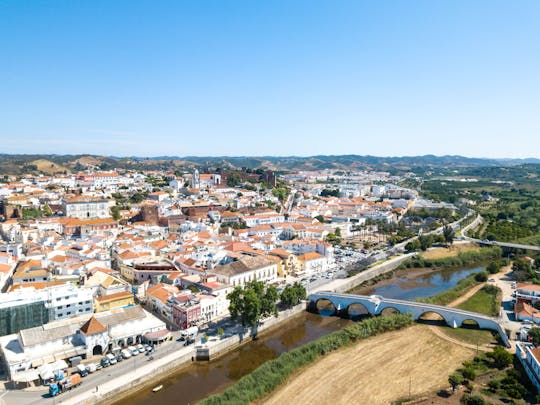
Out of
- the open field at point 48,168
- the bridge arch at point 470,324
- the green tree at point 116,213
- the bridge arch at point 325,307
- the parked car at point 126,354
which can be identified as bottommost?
the bridge arch at point 325,307

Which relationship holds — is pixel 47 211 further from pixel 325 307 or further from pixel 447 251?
pixel 447 251

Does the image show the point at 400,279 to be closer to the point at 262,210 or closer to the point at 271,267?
the point at 271,267

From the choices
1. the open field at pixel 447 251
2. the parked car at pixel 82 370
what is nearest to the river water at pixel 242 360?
the parked car at pixel 82 370

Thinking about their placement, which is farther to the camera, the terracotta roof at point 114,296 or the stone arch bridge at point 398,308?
the terracotta roof at point 114,296

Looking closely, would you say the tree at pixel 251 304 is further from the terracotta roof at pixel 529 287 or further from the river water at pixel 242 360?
the terracotta roof at pixel 529 287

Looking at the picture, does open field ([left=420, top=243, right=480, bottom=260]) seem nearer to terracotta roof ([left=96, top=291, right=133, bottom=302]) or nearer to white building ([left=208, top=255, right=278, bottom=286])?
white building ([left=208, top=255, right=278, bottom=286])
